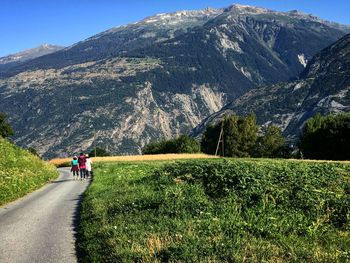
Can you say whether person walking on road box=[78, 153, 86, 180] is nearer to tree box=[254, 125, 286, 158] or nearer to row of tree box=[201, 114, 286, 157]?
row of tree box=[201, 114, 286, 157]

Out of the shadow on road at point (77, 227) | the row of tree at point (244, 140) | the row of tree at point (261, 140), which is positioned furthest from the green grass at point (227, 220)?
the row of tree at point (244, 140)

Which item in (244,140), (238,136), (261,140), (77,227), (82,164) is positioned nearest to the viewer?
(77,227)

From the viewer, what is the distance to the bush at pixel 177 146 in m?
162

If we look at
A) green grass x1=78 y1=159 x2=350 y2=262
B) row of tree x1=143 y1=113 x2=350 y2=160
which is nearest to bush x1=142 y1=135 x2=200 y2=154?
row of tree x1=143 y1=113 x2=350 y2=160

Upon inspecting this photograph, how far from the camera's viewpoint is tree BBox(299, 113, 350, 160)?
114750 mm

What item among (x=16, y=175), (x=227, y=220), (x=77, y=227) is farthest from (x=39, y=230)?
(x=16, y=175)

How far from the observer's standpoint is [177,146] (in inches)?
6649

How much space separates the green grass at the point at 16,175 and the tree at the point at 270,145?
364 feet

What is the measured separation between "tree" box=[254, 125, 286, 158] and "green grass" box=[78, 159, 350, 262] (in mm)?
128826

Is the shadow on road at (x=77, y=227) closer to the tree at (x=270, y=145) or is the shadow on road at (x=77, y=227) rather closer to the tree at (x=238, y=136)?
the tree at (x=238, y=136)

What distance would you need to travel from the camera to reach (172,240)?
1295 cm

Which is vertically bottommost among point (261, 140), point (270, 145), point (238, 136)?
point (270, 145)

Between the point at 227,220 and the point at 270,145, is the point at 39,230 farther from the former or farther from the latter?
the point at 270,145

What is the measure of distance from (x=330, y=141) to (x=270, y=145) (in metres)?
33.7
